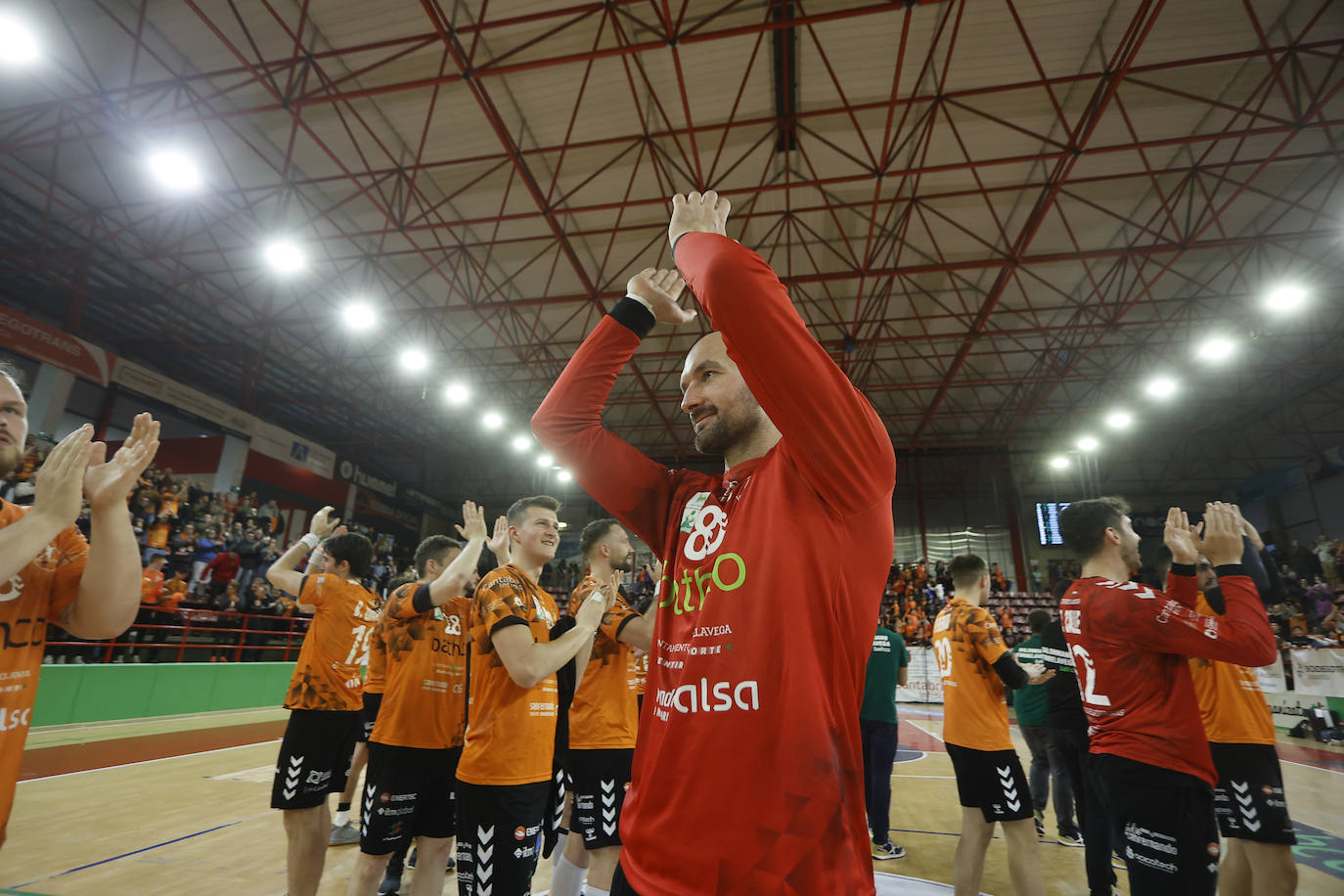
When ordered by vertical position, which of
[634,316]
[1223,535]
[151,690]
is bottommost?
[151,690]

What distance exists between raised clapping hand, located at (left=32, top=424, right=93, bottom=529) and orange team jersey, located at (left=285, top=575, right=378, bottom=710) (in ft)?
7.92

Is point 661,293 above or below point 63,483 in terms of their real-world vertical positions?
above

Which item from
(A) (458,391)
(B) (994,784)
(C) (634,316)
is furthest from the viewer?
(A) (458,391)

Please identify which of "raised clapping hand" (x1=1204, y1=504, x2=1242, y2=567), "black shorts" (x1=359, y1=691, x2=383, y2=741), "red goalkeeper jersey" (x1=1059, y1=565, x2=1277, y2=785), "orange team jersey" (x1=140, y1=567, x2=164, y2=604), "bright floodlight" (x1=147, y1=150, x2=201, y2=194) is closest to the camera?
"red goalkeeper jersey" (x1=1059, y1=565, x2=1277, y2=785)

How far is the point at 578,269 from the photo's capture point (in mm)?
12969

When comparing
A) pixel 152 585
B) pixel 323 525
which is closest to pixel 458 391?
pixel 152 585

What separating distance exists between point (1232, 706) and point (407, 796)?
4.57 metres

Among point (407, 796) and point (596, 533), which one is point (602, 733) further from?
point (596, 533)

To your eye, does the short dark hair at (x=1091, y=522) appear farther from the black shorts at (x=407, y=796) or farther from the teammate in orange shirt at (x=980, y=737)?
the black shorts at (x=407, y=796)

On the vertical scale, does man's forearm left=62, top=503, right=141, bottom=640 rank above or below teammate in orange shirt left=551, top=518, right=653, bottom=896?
above

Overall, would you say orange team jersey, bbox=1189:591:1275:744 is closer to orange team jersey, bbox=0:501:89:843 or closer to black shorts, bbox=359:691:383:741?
orange team jersey, bbox=0:501:89:843

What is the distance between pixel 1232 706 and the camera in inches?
140

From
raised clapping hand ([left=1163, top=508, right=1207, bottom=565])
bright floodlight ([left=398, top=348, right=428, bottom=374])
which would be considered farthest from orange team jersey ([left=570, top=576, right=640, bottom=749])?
bright floodlight ([left=398, top=348, right=428, bottom=374])

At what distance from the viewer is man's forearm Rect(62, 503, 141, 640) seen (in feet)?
6.86
